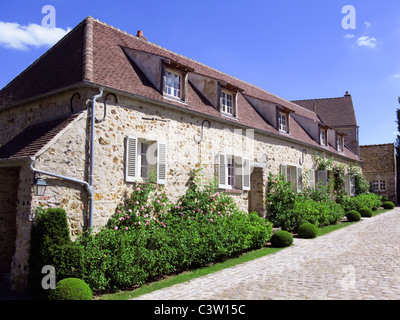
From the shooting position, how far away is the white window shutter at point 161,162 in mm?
9594

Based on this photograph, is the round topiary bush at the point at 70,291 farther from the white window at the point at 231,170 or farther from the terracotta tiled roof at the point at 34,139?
the white window at the point at 231,170

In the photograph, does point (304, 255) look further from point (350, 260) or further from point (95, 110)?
point (95, 110)

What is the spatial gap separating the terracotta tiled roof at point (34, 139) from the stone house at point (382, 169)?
3018cm

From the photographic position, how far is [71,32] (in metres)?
11.1

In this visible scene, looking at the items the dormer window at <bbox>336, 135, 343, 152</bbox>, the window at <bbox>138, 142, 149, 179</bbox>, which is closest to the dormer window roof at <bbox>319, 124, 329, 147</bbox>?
the dormer window at <bbox>336, 135, 343, 152</bbox>

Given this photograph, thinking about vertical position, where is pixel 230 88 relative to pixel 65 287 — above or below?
above

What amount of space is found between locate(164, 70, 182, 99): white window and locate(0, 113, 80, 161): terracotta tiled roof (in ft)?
11.4

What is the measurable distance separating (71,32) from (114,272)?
308 inches

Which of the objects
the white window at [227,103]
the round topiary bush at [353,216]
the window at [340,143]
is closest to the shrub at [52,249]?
the white window at [227,103]

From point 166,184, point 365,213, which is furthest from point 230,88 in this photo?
point 365,213

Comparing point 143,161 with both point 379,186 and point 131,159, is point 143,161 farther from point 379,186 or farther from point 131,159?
point 379,186

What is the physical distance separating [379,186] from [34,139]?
32.3 metres

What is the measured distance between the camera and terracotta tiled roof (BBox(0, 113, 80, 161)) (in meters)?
7.31

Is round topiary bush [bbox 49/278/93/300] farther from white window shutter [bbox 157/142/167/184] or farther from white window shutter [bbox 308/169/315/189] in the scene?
white window shutter [bbox 308/169/315/189]
